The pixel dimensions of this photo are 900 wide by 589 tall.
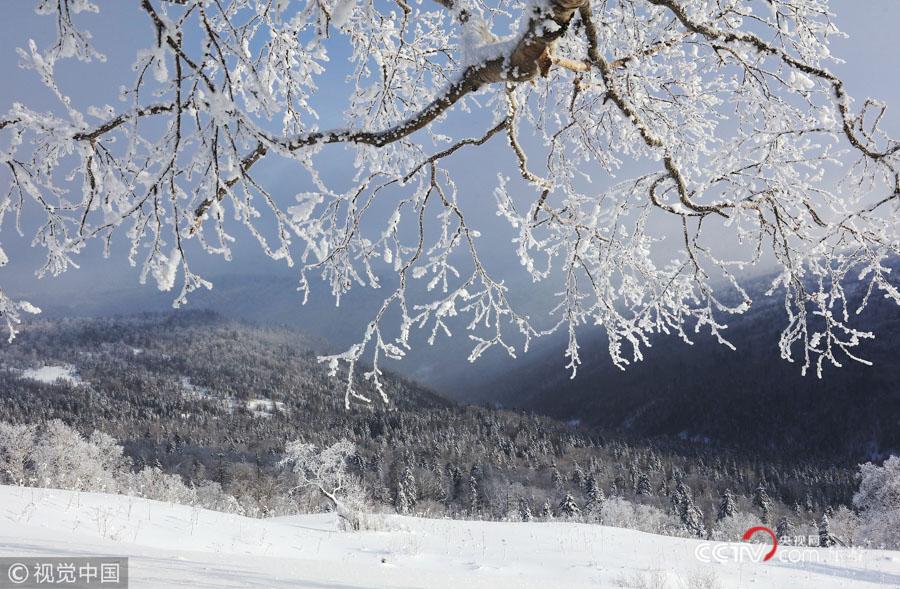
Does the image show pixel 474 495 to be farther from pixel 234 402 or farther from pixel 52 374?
pixel 52 374

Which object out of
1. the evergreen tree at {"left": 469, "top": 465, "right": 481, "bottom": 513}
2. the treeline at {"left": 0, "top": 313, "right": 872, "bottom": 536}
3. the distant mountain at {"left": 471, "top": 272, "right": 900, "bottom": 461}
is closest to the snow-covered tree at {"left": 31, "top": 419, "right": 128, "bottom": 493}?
the treeline at {"left": 0, "top": 313, "right": 872, "bottom": 536}

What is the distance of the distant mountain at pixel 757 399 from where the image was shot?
372 feet

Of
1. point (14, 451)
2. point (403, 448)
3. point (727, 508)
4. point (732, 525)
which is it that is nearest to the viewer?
point (14, 451)

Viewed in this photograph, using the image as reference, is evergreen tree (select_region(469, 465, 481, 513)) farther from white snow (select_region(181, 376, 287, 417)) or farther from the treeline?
white snow (select_region(181, 376, 287, 417))

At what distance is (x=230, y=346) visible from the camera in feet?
632

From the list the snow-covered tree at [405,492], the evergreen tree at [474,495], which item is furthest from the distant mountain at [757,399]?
the snow-covered tree at [405,492]

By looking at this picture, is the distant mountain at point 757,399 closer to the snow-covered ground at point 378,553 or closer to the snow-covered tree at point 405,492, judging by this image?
the snow-covered tree at point 405,492

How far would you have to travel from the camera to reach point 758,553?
25.7 ft

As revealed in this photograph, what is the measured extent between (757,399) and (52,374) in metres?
208

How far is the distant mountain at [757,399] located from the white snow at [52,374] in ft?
486

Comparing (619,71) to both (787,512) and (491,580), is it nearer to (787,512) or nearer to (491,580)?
(491,580)

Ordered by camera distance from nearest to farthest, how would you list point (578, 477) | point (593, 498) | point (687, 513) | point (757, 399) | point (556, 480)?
point (687, 513)
point (593, 498)
point (556, 480)
point (578, 477)
point (757, 399)

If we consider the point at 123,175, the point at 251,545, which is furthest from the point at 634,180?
the point at 251,545

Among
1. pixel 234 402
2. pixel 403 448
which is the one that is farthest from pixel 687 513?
pixel 234 402
